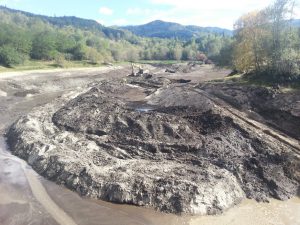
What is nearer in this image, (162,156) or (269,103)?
(162,156)

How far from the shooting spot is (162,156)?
88.6 ft

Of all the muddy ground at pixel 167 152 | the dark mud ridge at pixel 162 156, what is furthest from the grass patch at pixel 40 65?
the dark mud ridge at pixel 162 156

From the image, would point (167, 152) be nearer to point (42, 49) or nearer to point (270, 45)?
point (270, 45)

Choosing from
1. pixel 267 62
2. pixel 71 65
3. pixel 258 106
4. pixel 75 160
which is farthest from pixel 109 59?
pixel 75 160

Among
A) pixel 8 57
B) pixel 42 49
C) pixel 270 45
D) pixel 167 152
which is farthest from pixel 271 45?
pixel 42 49

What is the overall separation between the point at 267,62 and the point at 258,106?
11.5m

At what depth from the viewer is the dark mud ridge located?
71.6 feet

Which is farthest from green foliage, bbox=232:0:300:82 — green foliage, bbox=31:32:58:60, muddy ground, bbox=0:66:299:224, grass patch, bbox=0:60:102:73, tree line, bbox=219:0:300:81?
green foliage, bbox=31:32:58:60

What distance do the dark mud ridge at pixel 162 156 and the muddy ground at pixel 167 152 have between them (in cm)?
6

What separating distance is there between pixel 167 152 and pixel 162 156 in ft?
2.50

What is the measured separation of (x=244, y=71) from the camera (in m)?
55.8

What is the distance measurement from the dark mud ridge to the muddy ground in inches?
2.2

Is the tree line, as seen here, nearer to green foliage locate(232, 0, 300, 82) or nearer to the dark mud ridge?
green foliage locate(232, 0, 300, 82)

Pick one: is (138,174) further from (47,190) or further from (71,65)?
(71,65)
